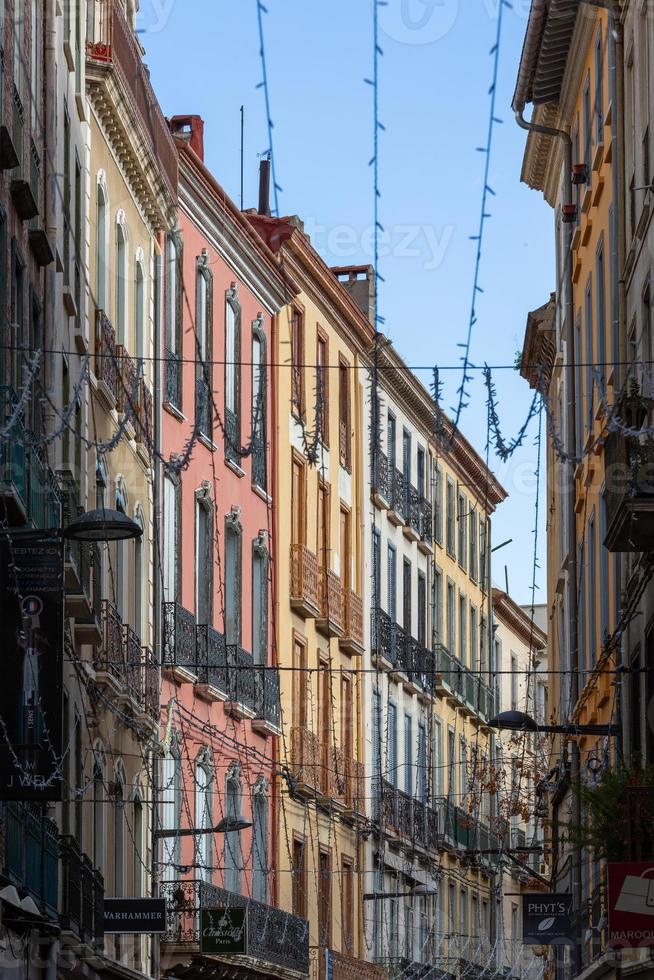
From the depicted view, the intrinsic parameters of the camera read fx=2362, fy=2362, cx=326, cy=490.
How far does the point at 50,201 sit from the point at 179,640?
36.7 ft

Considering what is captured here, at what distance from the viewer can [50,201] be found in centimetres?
2889

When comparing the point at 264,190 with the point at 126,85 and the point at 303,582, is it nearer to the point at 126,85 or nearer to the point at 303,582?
the point at 303,582

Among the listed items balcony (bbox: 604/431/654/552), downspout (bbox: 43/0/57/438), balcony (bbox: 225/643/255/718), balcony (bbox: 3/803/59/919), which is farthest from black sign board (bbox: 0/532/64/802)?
balcony (bbox: 225/643/255/718)

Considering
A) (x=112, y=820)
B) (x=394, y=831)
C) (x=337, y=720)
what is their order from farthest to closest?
(x=394, y=831)
(x=337, y=720)
(x=112, y=820)

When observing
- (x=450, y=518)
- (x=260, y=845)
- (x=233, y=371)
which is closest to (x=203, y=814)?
(x=260, y=845)

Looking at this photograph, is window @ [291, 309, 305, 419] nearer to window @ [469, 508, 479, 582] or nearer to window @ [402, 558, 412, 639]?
window @ [402, 558, 412, 639]

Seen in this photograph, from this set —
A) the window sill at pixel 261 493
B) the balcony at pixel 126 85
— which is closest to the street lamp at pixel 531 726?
the balcony at pixel 126 85

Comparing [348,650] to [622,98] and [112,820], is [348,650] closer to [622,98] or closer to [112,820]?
[112,820]

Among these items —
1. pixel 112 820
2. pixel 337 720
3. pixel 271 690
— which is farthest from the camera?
pixel 337 720

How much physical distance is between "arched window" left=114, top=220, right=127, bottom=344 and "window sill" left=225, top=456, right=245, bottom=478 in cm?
674

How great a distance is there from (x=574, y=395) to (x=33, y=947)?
12.4 meters

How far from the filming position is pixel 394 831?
177ft


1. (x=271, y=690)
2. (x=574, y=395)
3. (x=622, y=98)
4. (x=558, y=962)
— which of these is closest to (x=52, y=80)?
(x=622, y=98)

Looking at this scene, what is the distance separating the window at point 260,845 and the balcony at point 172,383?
8.06m
